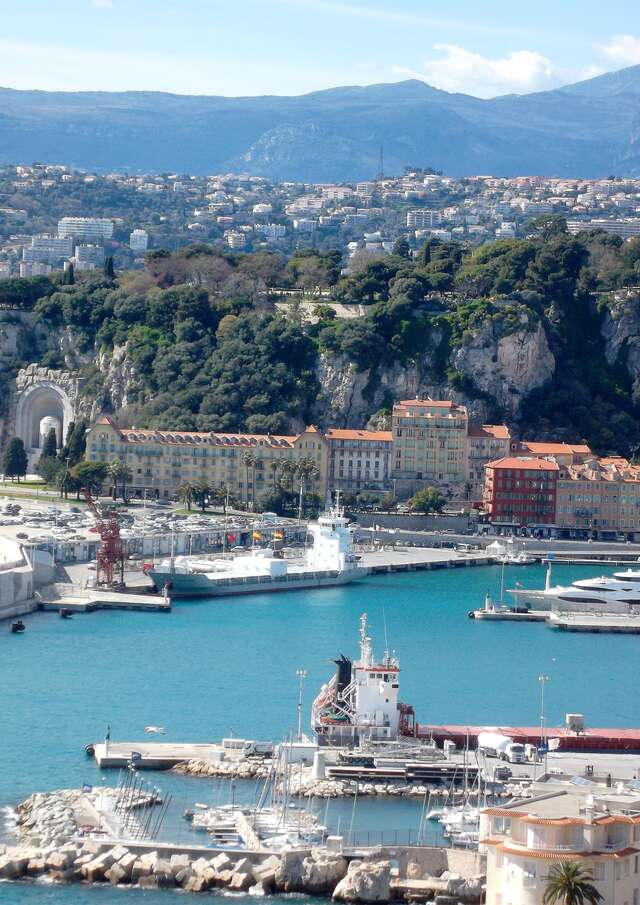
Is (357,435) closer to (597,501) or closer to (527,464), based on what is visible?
(527,464)

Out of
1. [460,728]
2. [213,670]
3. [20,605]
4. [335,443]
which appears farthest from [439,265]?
[460,728]

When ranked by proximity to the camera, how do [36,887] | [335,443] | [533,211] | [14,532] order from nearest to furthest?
1. [36,887]
2. [14,532]
3. [335,443]
4. [533,211]

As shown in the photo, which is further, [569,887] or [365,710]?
[365,710]

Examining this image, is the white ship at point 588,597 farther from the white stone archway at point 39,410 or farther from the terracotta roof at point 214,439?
the white stone archway at point 39,410

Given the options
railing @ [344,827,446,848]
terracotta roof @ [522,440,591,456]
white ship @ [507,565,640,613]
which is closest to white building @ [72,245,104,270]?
terracotta roof @ [522,440,591,456]

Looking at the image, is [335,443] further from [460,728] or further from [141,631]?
[460,728]

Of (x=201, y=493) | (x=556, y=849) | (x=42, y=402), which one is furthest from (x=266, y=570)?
(x=556, y=849)
